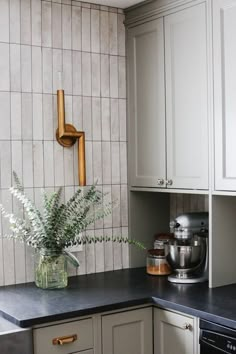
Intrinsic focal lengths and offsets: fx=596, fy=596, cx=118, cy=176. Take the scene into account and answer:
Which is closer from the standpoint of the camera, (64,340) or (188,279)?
(64,340)

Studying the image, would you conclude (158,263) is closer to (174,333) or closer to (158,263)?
(158,263)

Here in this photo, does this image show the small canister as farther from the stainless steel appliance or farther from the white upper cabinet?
the stainless steel appliance

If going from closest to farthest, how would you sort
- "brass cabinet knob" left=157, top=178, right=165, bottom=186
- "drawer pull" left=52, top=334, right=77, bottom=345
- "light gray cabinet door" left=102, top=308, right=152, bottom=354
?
"drawer pull" left=52, top=334, right=77, bottom=345 → "light gray cabinet door" left=102, top=308, right=152, bottom=354 → "brass cabinet knob" left=157, top=178, right=165, bottom=186

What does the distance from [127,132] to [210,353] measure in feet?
4.75

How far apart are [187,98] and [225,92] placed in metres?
0.28

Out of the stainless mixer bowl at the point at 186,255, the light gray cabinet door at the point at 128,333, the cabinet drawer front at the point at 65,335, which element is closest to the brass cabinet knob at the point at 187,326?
the light gray cabinet door at the point at 128,333

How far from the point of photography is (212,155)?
2.88 m

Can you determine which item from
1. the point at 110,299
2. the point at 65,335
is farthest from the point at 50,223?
the point at 65,335

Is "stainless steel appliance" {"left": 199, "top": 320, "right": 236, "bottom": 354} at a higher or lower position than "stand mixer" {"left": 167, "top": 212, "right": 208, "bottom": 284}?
lower

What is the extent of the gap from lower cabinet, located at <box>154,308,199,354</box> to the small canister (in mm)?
504

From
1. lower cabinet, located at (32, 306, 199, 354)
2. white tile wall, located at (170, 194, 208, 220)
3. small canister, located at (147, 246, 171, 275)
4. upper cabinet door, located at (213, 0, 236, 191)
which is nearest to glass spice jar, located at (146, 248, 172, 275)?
small canister, located at (147, 246, 171, 275)

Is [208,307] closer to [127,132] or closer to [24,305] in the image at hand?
[24,305]

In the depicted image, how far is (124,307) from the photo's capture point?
2.69 metres

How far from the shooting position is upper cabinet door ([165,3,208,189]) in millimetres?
2938
